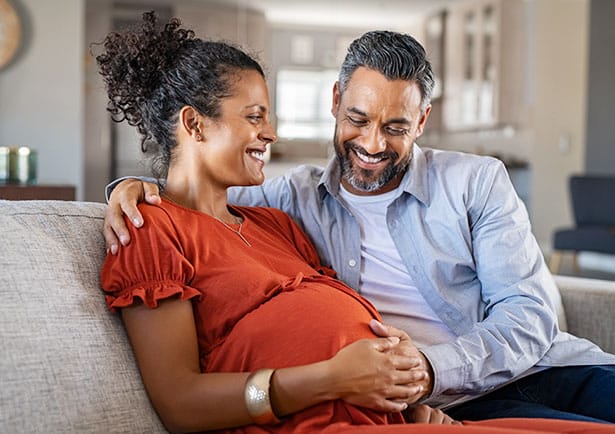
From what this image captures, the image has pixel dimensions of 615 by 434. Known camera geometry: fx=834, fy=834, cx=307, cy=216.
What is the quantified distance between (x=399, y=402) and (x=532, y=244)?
61cm

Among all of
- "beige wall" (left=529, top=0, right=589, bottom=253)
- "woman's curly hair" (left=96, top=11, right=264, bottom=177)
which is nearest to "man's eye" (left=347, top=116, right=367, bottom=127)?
"woman's curly hair" (left=96, top=11, right=264, bottom=177)

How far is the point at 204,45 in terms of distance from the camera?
1.66 meters

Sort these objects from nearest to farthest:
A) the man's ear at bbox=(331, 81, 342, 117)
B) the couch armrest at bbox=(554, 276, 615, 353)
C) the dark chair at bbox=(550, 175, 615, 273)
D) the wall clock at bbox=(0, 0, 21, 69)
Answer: the man's ear at bbox=(331, 81, 342, 117)
the couch armrest at bbox=(554, 276, 615, 353)
the wall clock at bbox=(0, 0, 21, 69)
the dark chair at bbox=(550, 175, 615, 273)

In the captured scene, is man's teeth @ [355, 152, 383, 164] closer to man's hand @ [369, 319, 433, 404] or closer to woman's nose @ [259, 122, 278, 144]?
woman's nose @ [259, 122, 278, 144]

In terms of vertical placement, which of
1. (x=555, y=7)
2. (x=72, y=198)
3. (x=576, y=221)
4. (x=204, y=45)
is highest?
(x=555, y=7)

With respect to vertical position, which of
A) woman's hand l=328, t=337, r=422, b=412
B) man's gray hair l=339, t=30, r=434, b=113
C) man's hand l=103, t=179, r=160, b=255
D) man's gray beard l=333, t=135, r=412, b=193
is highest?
man's gray hair l=339, t=30, r=434, b=113

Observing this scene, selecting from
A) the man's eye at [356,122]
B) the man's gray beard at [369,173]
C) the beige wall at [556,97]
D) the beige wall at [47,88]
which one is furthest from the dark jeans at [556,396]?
the beige wall at [556,97]

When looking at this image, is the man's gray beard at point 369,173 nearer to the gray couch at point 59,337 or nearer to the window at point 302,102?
the gray couch at point 59,337

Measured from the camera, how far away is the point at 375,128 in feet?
6.06

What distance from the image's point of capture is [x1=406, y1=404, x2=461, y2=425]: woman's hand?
4.83ft

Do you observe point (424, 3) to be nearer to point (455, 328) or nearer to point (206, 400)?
point (455, 328)

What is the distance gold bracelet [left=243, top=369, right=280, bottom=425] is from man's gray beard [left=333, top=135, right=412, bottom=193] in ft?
2.34

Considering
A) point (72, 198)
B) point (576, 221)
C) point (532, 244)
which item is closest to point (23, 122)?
point (72, 198)

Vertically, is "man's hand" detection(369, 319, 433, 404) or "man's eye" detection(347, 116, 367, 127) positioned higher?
"man's eye" detection(347, 116, 367, 127)
